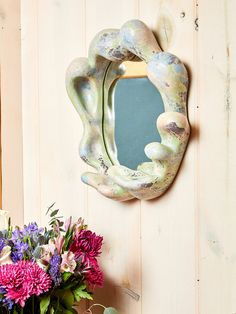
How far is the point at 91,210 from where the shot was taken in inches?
47.5

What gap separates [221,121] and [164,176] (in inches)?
6.4

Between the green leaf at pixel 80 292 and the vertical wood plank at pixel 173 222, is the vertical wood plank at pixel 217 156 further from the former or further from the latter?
the green leaf at pixel 80 292

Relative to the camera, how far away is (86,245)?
3.46 ft

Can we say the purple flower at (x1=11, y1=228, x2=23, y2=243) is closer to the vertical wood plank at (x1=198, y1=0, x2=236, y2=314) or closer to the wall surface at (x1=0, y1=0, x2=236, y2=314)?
the wall surface at (x1=0, y1=0, x2=236, y2=314)

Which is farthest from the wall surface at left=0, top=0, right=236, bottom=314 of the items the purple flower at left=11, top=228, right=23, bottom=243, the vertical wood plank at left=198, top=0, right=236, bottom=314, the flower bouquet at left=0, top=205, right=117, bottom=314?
the purple flower at left=11, top=228, right=23, bottom=243

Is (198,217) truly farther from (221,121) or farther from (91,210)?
(91,210)

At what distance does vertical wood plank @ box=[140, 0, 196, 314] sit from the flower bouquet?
0.37ft

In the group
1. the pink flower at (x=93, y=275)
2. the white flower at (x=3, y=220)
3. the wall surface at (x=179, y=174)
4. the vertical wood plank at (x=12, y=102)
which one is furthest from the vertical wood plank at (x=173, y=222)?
the vertical wood plank at (x=12, y=102)

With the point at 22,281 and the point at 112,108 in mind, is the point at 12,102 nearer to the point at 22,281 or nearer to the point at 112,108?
the point at 112,108

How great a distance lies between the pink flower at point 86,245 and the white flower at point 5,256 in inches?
5.3

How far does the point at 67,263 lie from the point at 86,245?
0.09m

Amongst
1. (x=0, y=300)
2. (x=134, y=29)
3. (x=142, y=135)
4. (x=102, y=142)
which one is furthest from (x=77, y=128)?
(x=0, y=300)

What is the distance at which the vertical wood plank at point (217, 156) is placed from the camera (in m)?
0.90

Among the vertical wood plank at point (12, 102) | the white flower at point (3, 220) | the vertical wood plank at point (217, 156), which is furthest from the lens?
the vertical wood plank at point (12, 102)
